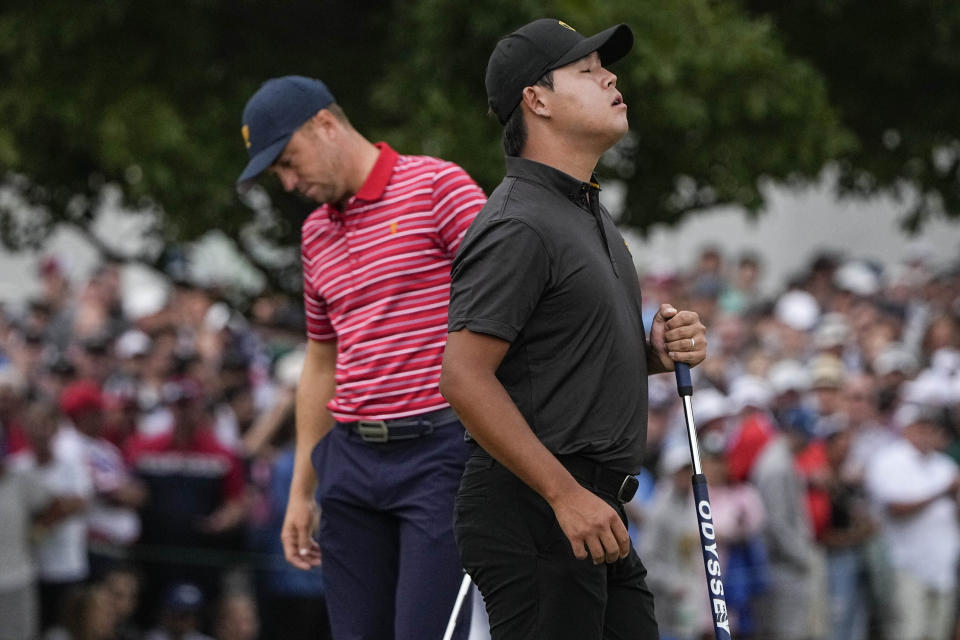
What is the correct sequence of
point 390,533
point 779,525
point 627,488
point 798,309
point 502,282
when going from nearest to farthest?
point 502,282 < point 627,488 < point 390,533 < point 779,525 < point 798,309

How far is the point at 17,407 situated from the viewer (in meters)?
9.23

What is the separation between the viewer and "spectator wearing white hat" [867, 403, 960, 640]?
38.2ft

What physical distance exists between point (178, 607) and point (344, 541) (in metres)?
5.10

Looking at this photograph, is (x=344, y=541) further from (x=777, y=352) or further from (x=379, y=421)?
(x=777, y=352)

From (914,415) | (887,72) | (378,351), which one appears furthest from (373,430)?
(914,415)

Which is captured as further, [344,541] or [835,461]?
[835,461]

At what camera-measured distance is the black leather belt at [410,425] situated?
4.86 meters

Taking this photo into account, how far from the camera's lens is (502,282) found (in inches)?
151

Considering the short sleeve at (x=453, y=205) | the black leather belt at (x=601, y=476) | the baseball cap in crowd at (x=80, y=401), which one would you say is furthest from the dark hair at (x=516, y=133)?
the baseball cap in crowd at (x=80, y=401)

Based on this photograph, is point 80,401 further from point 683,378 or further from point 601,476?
point 601,476

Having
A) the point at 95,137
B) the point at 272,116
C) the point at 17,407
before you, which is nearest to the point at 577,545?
the point at 272,116

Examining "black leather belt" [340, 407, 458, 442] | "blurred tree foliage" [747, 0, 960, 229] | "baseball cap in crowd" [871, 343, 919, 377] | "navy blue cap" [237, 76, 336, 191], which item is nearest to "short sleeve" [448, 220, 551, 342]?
"black leather belt" [340, 407, 458, 442]

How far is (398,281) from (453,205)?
283 millimetres

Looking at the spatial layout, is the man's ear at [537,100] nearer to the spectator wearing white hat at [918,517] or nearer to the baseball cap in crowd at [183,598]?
the baseball cap in crowd at [183,598]
